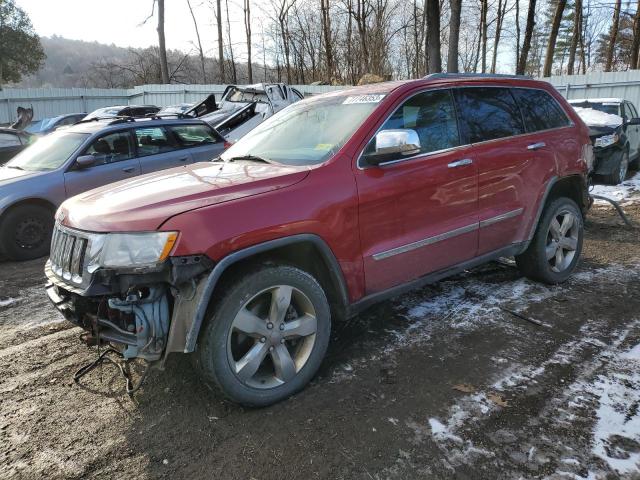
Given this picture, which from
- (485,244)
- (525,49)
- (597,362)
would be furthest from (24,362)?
(525,49)

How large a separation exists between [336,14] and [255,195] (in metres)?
33.1

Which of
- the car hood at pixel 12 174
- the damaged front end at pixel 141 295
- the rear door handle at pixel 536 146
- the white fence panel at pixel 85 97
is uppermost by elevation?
the white fence panel at pixel 85 97

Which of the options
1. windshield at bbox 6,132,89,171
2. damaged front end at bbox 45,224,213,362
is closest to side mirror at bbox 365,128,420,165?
damaged front end at bbox 45,224,213,362

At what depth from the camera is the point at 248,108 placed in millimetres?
10766

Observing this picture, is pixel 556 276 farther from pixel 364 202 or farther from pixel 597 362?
pixel 364 202

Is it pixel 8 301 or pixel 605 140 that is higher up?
pixel 605 140

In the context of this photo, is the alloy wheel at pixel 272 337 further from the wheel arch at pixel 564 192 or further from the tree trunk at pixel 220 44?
the tree trunk at pixel 220 44

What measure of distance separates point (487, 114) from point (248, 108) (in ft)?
24.9

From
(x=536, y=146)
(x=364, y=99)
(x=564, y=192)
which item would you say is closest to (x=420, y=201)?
(x=364, y=99)

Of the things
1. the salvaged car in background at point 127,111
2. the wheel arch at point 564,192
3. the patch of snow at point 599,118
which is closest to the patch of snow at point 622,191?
the patch of snow at point 599,118

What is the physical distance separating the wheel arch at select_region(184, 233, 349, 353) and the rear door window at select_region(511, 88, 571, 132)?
248 cm

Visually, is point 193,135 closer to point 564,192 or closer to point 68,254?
point 68,254

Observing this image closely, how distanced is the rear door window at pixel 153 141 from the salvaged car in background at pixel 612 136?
7.18m

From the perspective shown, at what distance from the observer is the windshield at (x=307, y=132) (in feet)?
10.9
